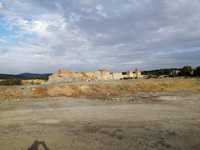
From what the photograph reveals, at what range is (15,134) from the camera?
635cm

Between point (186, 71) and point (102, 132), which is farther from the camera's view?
point (186, 71)

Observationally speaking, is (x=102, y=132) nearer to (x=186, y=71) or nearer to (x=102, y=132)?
(x=102, y=132)

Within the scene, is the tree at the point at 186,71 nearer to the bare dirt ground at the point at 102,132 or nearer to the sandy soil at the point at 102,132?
the bare dirt ground at the point at 102,132

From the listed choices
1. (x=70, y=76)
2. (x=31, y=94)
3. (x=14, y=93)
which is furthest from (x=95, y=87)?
(x=70, y=76)

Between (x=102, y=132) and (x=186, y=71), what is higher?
(x=186, y=71)

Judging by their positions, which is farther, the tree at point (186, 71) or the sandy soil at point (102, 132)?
the tree at point (186, 71)

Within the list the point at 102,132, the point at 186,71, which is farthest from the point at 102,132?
the point at 186,71

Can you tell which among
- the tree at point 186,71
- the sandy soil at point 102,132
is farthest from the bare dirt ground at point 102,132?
the tree at point 186,71

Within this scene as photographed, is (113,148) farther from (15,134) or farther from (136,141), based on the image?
(15,134)

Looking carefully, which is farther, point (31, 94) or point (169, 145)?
point (31, 94)

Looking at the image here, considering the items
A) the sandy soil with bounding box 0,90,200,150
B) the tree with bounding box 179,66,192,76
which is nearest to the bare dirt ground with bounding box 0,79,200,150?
the sandy soil with bounding box 0,90,200,150

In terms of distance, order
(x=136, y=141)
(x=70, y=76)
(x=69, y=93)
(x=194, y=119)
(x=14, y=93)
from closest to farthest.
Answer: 1. (x=136, y=141)
2. (x=194, y=119)
3. (x=14, y=93)
4. (x=69, y=93)
5. (x=70, y=76)

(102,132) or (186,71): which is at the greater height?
(186,71)

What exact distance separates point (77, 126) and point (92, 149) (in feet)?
7.61
